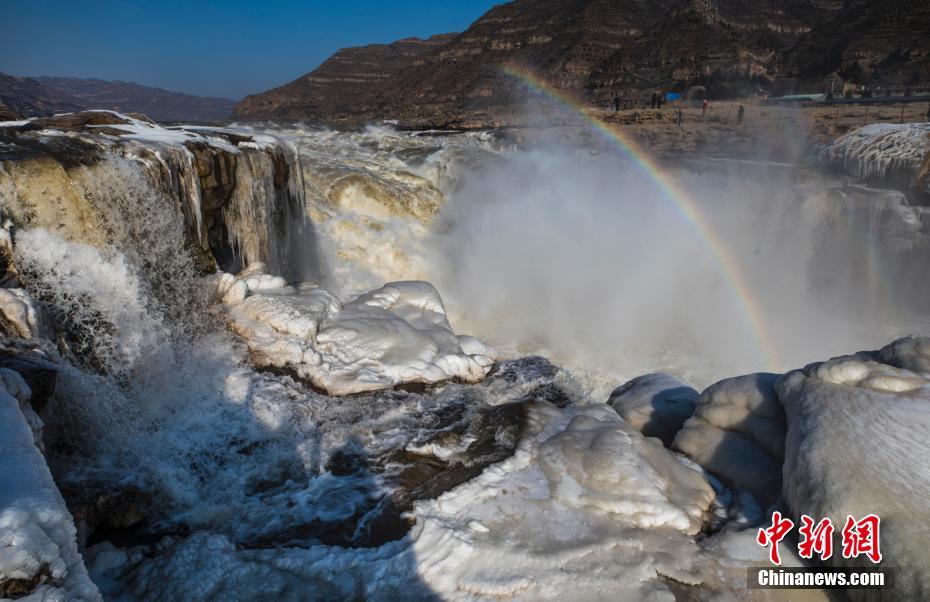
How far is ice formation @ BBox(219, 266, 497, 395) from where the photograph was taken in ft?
20.8

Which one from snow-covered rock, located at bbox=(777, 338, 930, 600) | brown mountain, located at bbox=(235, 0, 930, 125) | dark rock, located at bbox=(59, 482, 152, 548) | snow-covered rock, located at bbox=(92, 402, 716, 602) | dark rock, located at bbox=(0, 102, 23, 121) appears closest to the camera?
snow-covered rock, located at bbox=(777, 338, 930, 600)

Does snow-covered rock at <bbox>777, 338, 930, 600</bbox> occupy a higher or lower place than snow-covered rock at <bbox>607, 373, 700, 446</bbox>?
higher

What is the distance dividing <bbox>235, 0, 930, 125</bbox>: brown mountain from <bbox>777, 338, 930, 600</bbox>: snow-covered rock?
79.7 feet

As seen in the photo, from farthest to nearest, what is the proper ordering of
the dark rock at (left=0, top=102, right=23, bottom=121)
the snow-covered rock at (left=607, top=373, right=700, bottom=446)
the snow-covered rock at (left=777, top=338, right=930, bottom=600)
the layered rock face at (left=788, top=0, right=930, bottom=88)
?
the layered rock face at (left=788, top=0, right=930, bottom=88), the dark rock at (left=0, top=102, right=23, bottom=121), the snow-covered rock at (left=607, top=373, right=700, bottom=446), the snow-covered rock at (left=777, top=338, right=930, bottom=600)

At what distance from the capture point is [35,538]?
2.01 m

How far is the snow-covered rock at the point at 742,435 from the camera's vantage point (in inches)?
163

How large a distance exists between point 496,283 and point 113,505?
9585mm

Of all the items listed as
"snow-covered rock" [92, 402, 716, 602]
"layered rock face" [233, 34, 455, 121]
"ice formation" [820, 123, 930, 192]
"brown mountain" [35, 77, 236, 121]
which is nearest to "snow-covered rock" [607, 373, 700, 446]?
"snow-covered rock" [92, 402, 716, 602]

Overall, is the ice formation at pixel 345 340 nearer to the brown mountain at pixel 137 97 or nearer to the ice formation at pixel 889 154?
the ice formation at pixel 889 154

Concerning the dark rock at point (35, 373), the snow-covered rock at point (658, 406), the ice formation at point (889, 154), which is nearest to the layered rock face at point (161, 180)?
the dark rock at point (35, 373)

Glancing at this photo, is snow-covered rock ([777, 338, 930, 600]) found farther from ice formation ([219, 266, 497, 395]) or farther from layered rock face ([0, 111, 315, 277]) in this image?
layered rock face ([0, 111, 315, 277])

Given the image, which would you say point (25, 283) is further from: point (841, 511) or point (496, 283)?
point (496, 283)

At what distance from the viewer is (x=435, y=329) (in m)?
7.57

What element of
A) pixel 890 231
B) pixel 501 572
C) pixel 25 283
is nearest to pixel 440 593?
pixel 501 572
